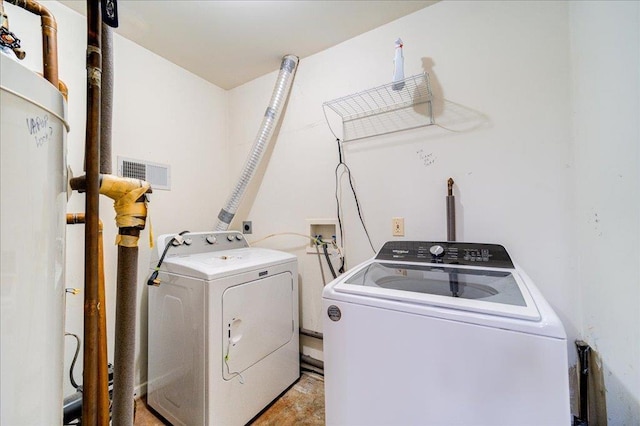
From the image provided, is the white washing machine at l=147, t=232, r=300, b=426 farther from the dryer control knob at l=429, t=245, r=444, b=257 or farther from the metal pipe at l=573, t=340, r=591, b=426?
the metal pipe at l=573, t=340, r=591, b=426

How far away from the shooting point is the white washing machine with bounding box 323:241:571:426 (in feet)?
2.31

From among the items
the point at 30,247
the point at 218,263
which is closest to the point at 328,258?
the point at 218,263

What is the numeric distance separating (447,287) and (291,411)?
1.24 metres

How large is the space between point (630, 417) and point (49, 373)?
1844 millimetres

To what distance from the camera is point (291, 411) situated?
1571mm

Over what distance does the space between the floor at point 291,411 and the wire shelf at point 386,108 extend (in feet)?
5.71

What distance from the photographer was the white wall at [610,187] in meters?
0.94

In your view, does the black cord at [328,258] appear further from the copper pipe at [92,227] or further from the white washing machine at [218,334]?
the copper pipe at [92,227]

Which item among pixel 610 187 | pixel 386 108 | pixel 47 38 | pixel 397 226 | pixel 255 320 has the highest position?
pixel 386 108

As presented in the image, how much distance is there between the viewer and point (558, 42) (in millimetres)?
1295

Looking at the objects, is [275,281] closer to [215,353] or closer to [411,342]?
[215,353]

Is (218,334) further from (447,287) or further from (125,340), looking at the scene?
(447,287)

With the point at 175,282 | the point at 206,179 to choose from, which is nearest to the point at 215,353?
the point at 175,282

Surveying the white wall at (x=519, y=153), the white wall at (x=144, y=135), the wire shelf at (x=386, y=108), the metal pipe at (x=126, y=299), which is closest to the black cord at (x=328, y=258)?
the white wall at (x=519, y=153)
